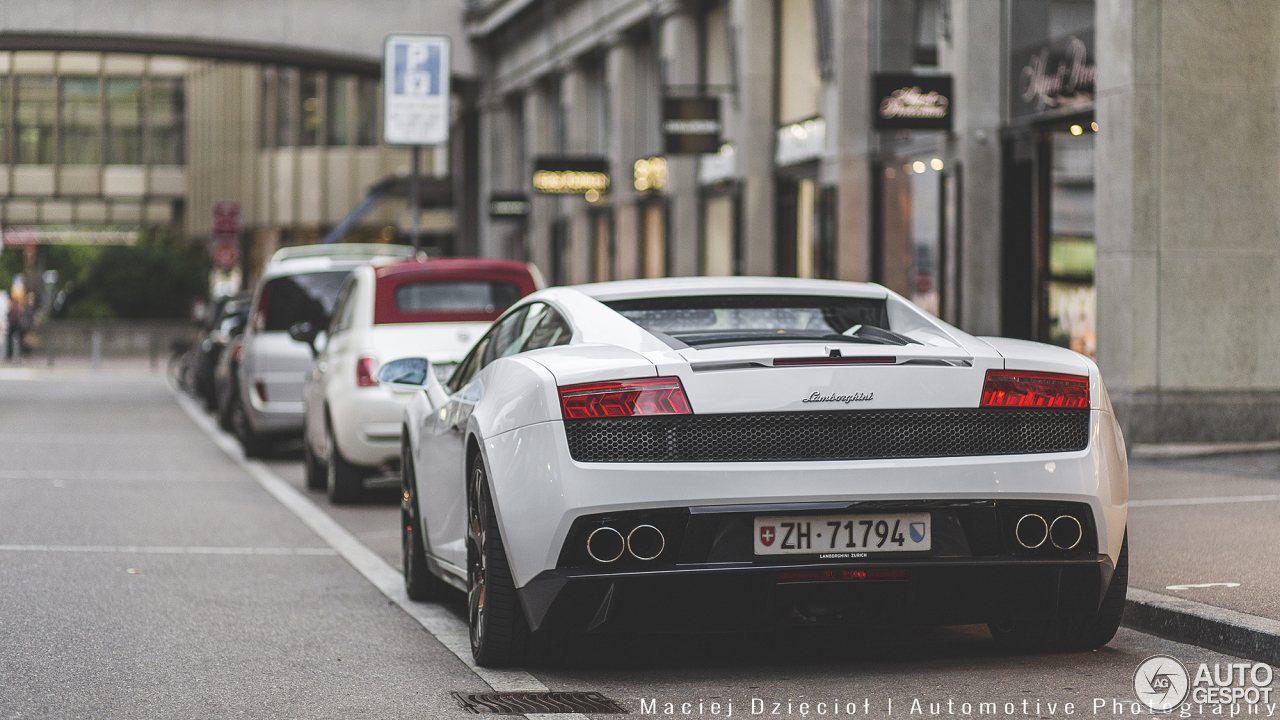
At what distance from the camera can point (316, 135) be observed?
6675cm

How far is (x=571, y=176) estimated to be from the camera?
31.5m

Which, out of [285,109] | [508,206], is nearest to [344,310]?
[508,206]

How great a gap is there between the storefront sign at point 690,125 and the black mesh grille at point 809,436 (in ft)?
63.0

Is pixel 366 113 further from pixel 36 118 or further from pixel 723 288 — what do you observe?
pixel 723 288

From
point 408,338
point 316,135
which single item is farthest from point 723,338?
point 316,135

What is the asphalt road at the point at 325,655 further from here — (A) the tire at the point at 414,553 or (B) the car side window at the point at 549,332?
(B) the car side window at the point at 549,332

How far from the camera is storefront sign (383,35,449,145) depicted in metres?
25.6

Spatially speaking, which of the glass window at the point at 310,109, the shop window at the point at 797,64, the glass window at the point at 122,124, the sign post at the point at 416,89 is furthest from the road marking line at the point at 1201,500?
the glass window at the point at 122,124

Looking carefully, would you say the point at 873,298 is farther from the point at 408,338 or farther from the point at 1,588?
the point at 408,338

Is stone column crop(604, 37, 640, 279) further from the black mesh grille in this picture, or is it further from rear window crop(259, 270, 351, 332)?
the black mesh grille

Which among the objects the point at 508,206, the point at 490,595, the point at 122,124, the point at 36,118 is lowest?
the point at 490,595

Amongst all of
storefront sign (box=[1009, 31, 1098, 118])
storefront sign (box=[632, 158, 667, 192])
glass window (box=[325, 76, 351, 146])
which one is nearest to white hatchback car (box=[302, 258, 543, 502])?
storefront sign (box=[1009, 31, 1098, 118])

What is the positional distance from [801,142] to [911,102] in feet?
17.8

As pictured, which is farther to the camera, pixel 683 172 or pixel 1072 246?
pixel 683 172
